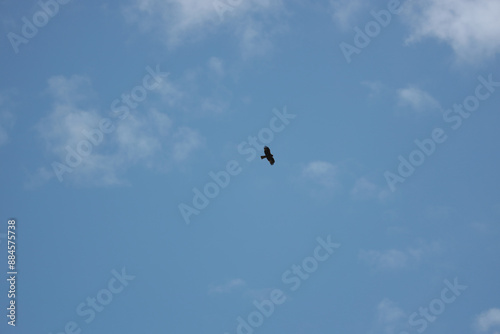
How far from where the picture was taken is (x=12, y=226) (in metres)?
71.8

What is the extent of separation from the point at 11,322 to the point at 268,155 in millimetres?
29937

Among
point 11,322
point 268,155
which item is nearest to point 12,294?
point 11,322

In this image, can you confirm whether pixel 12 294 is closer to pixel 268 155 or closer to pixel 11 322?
pixel 11 322

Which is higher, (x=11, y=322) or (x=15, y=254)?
(x=15, y=254)

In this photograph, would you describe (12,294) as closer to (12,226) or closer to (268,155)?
(12,226)

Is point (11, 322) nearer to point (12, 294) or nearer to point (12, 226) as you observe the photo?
point (12, 294)

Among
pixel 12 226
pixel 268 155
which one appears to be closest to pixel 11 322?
pixel 12 226

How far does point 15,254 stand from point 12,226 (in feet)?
9.46

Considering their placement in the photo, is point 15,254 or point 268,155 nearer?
point 268,155

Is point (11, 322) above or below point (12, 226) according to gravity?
below

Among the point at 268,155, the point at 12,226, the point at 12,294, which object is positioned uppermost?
the point at 12,226

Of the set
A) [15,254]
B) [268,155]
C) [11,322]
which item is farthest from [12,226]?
[268,155]

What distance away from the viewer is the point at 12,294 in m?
70.1

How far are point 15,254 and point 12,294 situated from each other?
391 centimetres
